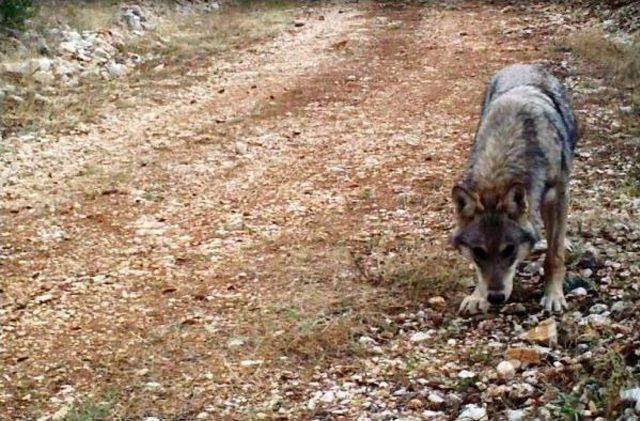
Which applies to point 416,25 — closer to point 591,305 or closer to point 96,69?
point 96,69

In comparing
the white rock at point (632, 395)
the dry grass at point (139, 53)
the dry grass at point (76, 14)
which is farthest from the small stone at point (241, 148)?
the white rock at point (632, 395)

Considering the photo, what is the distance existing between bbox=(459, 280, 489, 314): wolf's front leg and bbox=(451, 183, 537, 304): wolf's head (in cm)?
21

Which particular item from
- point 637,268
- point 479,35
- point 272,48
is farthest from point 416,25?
point 637,268

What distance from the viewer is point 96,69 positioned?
→ 12.4 metres

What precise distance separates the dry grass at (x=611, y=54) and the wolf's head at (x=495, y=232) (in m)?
6.06

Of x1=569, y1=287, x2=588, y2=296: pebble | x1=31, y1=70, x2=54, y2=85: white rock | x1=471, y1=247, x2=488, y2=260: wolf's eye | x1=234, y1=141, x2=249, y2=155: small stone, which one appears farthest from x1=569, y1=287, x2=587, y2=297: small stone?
x1=31, y1=70, x2=54, y2=85: white rock

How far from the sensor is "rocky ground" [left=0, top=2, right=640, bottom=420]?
494 centimetres

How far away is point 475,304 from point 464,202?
2.49ft

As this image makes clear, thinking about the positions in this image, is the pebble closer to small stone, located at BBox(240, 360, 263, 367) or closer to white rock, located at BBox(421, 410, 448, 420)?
white rock, located at BBox(421, 410, 448, 420)

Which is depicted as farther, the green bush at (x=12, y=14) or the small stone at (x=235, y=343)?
the green bush at (x=12, y=14)

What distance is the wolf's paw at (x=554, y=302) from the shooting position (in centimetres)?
566

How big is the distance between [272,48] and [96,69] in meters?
3.64

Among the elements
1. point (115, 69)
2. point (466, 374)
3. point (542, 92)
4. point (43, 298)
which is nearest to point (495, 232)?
point (466, 374)

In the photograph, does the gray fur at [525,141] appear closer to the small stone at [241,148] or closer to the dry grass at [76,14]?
the small stone at [241,148]
